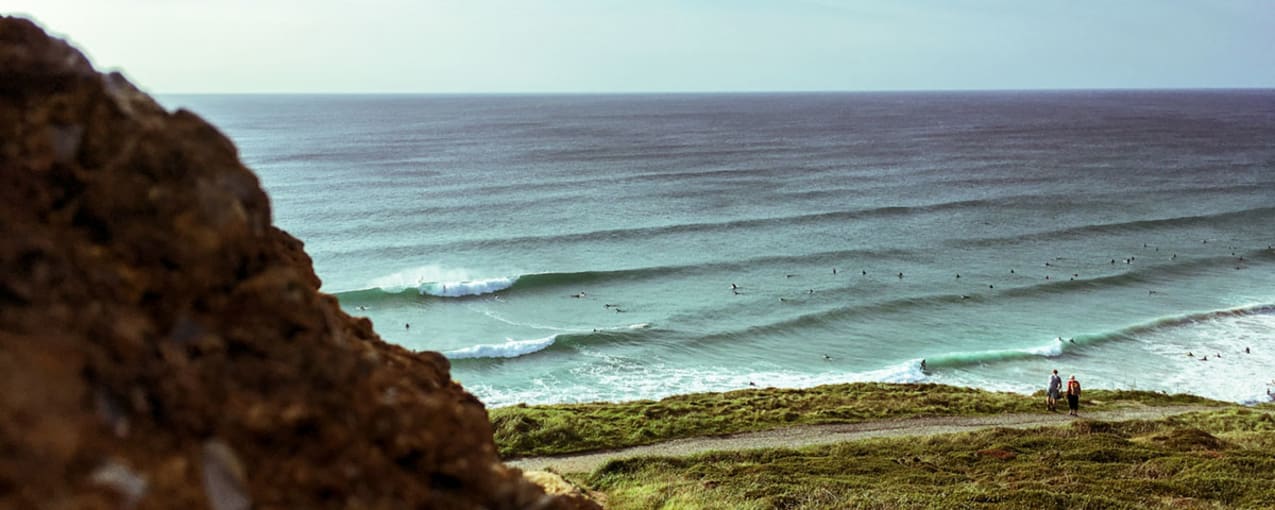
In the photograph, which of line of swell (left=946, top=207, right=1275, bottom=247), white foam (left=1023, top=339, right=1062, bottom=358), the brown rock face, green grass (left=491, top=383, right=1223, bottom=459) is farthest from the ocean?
the brown rock face

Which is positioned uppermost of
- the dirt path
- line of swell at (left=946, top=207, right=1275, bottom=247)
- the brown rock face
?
the brown rock face

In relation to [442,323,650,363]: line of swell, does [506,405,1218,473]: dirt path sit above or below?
above

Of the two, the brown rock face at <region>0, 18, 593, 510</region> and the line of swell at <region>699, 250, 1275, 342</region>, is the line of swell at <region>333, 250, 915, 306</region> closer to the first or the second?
the line of swell at <region>699, 250, 1275, 342</region>

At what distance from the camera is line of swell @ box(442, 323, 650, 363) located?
39.2m

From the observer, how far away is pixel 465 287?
159ft

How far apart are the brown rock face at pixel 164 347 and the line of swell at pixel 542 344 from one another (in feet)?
109

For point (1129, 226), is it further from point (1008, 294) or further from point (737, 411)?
point (737, 411)

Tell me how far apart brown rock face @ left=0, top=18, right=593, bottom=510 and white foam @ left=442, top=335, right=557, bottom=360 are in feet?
109

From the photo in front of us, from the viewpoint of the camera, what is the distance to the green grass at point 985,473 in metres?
17.3

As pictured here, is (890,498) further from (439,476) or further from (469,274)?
(469,274)

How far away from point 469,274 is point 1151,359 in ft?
115

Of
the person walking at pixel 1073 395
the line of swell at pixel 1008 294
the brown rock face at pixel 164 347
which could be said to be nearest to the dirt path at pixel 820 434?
the person walking at pixel 1073 395

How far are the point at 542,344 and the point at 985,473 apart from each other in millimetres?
23752

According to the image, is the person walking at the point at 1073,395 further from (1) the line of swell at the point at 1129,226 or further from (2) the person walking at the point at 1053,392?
(1) the line of swell at the point at 1129,226
